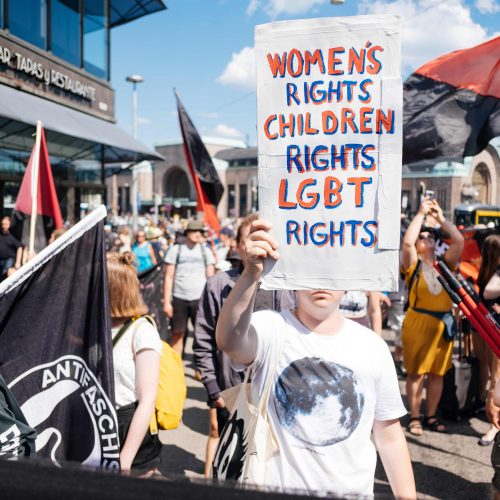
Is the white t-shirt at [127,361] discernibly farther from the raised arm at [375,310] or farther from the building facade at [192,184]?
the building facade at [192,184]

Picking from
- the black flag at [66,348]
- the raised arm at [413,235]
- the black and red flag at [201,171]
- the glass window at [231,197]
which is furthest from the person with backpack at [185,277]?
the glass window at [231,197]

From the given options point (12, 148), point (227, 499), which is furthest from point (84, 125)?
point (227, 499)

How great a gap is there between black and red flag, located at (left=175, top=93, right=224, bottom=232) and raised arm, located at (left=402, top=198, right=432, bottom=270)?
309 centimetres

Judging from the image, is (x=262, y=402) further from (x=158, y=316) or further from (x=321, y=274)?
(x=158, y=316)

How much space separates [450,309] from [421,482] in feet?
5.18

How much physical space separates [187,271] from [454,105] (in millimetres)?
3762

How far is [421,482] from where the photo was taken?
393 cm

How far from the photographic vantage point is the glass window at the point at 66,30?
13.0m

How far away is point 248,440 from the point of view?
179 centimetres

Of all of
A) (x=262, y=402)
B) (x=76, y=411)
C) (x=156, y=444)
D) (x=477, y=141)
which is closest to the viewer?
(x=262, y=402)

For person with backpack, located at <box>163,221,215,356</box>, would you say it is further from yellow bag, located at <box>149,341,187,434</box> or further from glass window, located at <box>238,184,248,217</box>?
glass window, located at <box>238,184,248,217</box>

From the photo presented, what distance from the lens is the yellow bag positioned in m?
2.65

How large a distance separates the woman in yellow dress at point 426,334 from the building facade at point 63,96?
7.27 metres

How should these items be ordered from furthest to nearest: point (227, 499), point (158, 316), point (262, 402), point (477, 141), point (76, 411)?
point (158, 316) → point (477, 141) → point (76, 411) → point (262, 402) → point (227, 499)
